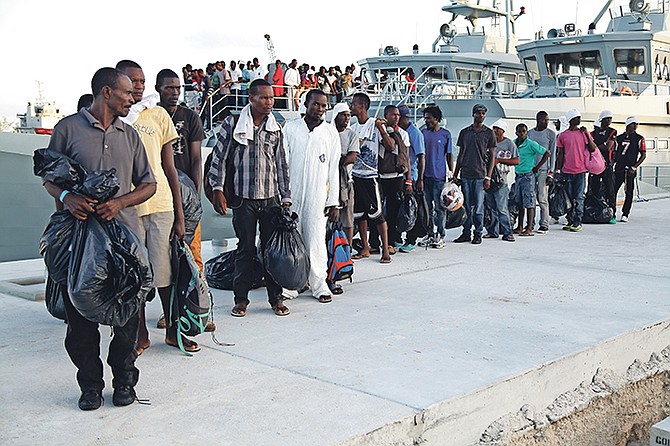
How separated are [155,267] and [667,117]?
64.6 ft

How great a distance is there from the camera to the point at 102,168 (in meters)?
3.70

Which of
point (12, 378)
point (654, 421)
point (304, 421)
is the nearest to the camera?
point (304, 421)

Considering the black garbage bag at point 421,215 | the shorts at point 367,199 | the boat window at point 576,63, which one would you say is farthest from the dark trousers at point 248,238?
the boat window at point 576,63

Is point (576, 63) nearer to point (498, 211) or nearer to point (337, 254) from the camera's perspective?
point (498, 211)

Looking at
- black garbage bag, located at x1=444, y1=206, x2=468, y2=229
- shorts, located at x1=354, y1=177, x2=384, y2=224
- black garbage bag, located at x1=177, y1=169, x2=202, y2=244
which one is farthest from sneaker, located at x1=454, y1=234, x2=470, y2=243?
black garbage bag, located at x1=177, y1=169, x2=202, y2=244

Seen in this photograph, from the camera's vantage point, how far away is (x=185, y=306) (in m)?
4.41

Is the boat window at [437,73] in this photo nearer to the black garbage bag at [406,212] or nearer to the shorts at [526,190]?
the shorts at [526,190]

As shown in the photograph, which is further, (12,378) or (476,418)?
(12,378)

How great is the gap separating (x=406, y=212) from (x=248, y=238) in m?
3.05

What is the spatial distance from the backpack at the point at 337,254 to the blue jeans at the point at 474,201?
3.34 meters

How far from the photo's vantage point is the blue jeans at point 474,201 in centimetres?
945

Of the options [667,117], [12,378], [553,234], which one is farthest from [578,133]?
[667,117]

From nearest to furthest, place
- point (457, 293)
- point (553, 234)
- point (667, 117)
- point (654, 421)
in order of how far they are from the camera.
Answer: point (654, 421), point (457, 293), point (553, 234), point (667, 117)

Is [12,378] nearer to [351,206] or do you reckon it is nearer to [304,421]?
[304,421]
